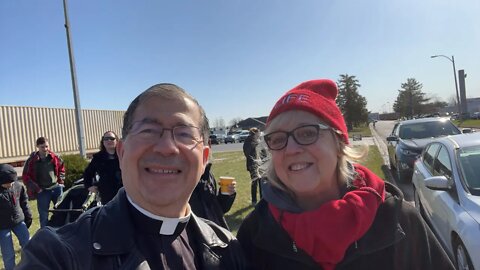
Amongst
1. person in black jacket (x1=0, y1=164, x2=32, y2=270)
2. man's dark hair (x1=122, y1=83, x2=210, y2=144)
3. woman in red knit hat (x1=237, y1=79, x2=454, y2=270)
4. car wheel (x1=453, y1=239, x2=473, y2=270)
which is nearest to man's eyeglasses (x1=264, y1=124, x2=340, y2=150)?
woman in red knit hat (x1=237, y1=79, x2=454, y2=270)

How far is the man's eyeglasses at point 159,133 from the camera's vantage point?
1.67 m

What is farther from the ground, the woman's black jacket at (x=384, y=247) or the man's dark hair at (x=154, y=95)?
the man's dark hair at (x=154, y=95)

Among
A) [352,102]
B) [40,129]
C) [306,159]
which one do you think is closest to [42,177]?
[306,159]

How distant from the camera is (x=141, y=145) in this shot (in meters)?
1.65

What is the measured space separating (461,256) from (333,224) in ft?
8.27

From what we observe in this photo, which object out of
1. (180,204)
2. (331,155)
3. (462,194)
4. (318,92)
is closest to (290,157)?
(331,155)

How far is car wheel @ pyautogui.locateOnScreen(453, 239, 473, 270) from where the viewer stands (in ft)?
10.9

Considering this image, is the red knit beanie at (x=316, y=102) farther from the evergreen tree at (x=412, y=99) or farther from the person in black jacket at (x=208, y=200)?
the evergreen tree at (x=412, y=99)

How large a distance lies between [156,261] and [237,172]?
13.7m

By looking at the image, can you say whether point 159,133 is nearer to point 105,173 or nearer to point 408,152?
point 105,173

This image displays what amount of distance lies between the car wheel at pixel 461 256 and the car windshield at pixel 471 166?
567 millimetres

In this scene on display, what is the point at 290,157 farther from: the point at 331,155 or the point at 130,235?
the point at 130,235

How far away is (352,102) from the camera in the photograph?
→ 190 feet

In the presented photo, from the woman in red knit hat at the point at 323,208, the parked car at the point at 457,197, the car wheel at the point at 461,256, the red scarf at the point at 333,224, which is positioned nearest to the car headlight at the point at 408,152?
the parked car at the point at 457,197
